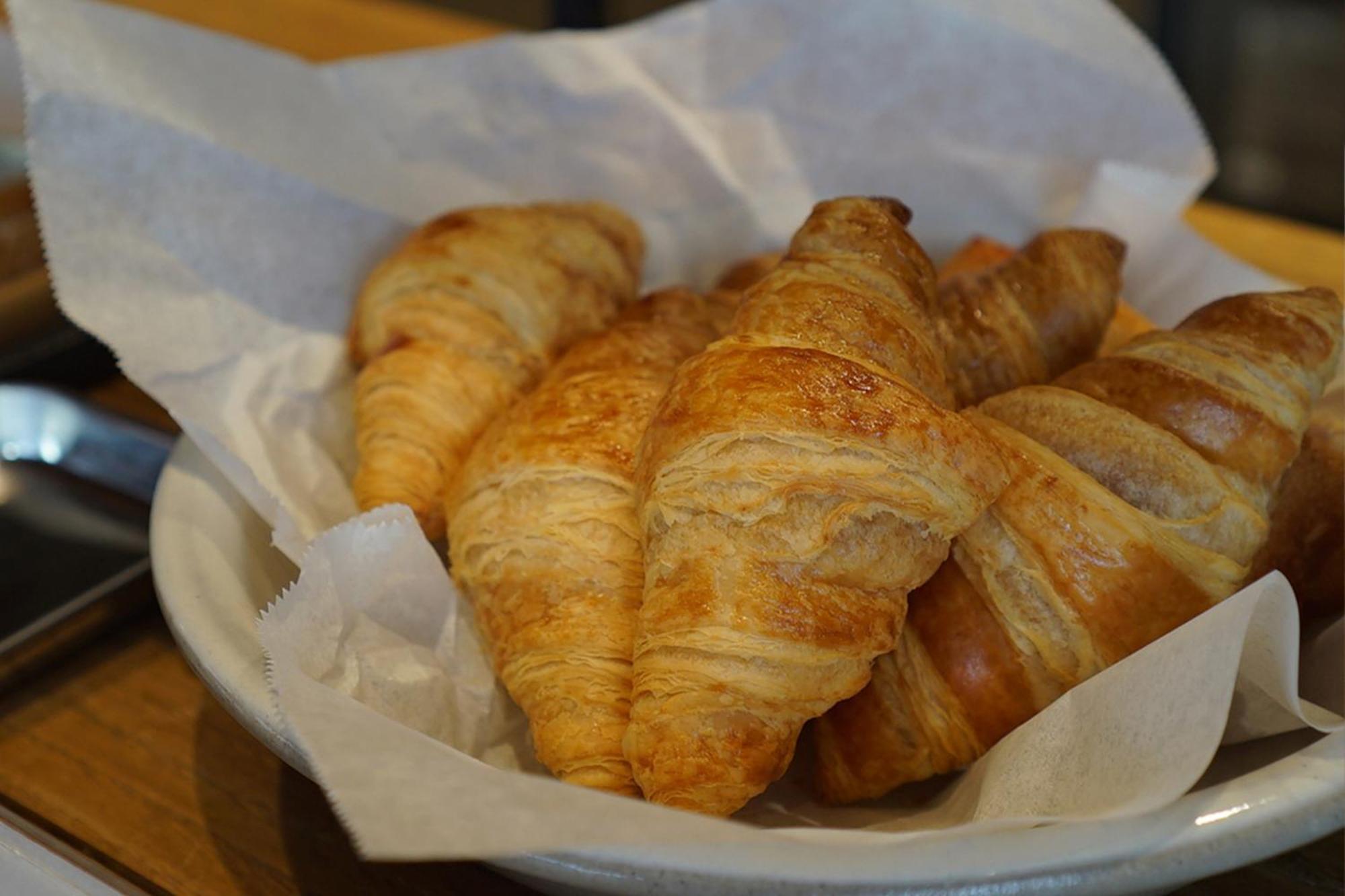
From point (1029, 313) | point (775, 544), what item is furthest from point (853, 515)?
point (1029, 313)

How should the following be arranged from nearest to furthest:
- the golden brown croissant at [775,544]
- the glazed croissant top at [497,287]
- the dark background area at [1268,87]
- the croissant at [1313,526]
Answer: the golden brown croissant at [775,544], the croissant at [1313,526], the glazed croissant top at [497,287], the dark background area at [1268,87]

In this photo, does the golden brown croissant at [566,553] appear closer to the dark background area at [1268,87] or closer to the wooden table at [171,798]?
the wooden table at [171,798]

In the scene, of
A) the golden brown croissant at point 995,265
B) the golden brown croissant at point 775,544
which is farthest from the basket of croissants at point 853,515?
the golden brown croissant at point 995,265

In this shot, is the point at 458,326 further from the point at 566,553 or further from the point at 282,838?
the point at 282,838

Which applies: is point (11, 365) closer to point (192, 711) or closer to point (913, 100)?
point (192, 711)

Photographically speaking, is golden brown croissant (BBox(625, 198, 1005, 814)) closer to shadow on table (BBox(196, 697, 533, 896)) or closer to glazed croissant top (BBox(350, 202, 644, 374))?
shadow on table (BBox(196, 697, 533, 896))

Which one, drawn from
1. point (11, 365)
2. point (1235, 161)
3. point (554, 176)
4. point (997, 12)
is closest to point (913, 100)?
point (997, 12)
